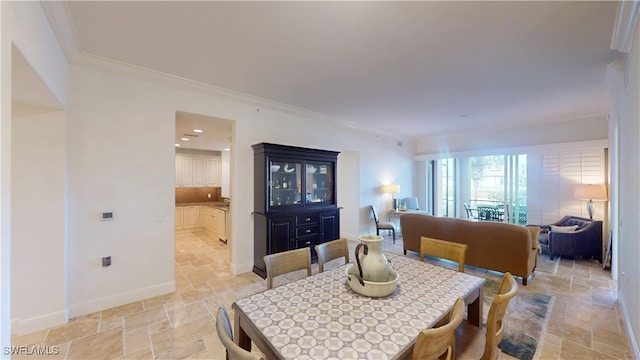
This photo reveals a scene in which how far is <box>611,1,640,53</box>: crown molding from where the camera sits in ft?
5.96

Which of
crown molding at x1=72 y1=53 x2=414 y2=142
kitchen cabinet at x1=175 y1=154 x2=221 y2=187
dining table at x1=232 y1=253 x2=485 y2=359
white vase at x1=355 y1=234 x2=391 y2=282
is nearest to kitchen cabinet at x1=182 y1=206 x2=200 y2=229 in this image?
kitchen cabinet at x1=175 y1=154 x2=221 y2=187

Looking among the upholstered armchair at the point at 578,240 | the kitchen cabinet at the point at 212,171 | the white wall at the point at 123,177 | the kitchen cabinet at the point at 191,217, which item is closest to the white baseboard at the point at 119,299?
the white wall at the point at 123,177

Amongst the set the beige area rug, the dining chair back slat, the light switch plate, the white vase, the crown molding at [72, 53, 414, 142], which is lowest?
the beige area rug

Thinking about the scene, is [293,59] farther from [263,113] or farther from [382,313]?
[382,313]

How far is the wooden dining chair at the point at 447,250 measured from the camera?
2.16 metres

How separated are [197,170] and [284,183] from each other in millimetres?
4538

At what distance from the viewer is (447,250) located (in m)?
2.27

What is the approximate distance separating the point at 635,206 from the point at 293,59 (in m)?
3.26

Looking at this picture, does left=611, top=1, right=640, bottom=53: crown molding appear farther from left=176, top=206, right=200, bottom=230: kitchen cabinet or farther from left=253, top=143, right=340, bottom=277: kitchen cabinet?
left=176, top=206, right=200, bottom=230: kitchen cabinet

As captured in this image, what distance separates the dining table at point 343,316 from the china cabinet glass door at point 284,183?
7.29 ft

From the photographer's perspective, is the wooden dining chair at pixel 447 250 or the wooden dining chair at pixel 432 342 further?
the wooden dining chair at pixel 447 250

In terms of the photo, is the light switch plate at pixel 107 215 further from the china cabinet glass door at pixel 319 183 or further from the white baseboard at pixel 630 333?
the white baseboard at pixel 630 333

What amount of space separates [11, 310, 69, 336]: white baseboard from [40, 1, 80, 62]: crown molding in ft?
8.31

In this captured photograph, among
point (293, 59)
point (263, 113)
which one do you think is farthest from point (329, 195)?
point (293, 59)
